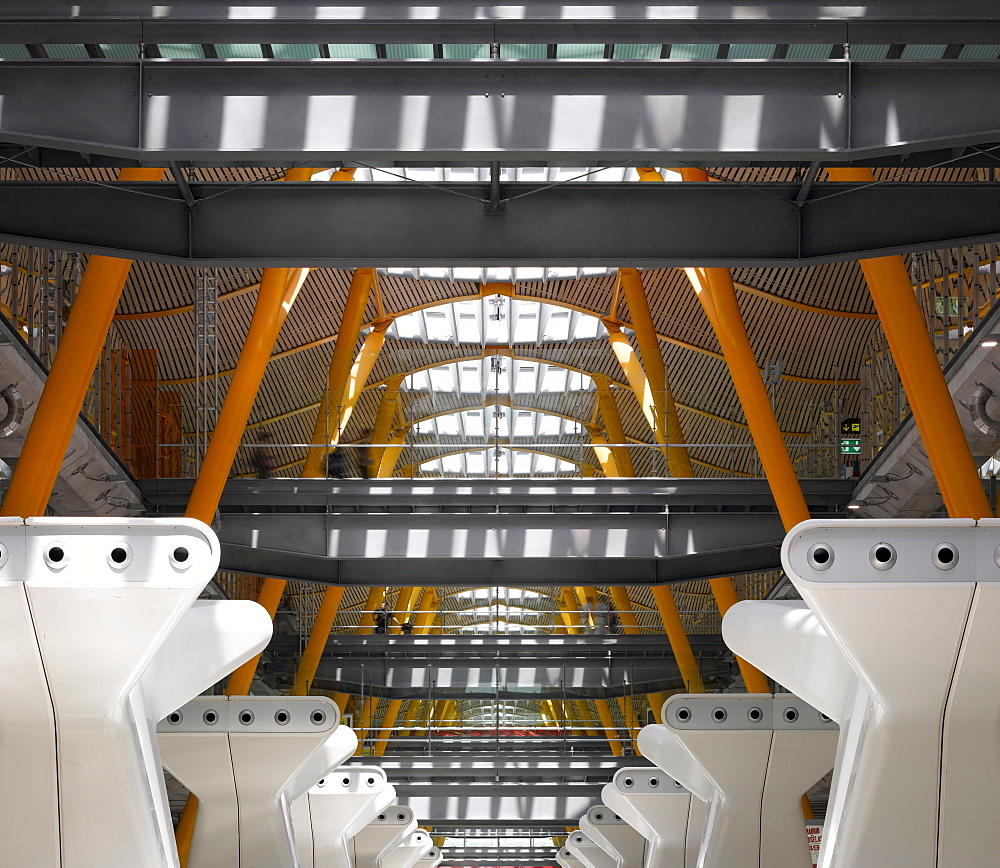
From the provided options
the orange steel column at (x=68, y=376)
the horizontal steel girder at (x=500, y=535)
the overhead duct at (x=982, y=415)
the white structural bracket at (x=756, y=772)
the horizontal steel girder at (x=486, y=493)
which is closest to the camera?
the white structural bracket at (x=756, y=772)

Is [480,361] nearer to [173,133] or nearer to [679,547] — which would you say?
[679,547]

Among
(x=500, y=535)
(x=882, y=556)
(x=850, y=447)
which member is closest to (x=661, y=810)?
(x=500, y=535)

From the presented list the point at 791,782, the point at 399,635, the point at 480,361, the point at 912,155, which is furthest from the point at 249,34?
the point at 399,635

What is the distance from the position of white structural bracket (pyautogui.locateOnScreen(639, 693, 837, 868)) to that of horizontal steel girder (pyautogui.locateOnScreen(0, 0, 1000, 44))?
295 inches

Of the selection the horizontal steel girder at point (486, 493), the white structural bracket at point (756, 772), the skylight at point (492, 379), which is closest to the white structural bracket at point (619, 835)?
the horizontal steel girder at point (486, 493)

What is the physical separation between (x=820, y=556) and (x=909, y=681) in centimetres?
100

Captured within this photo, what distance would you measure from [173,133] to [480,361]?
13.2 metres

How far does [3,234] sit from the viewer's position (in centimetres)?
1295

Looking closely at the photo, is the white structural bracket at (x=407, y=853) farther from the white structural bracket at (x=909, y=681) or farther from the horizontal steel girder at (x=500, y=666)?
the white structural bracket at (x=909, y=681)

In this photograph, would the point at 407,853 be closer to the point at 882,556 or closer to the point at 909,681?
the point at 909,681

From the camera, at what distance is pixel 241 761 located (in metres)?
14.1

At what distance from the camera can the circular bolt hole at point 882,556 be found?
21.2 ft

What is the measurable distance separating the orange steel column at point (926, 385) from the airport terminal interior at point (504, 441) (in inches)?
1.4

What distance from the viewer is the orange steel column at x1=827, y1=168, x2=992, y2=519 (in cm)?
1487
